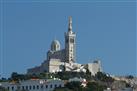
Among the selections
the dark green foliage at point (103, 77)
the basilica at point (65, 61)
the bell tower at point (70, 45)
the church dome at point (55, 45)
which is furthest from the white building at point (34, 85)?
the church dome at point (55, 45)

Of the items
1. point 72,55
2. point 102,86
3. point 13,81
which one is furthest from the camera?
point 72,55

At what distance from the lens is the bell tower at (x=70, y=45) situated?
94562 mm

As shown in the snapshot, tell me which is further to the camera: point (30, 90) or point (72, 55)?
point (72, 55)

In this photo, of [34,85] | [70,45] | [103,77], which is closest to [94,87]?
[34,85]

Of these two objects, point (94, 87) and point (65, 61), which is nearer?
point (94, 87)

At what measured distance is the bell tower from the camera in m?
94.6

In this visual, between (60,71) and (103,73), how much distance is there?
574cm

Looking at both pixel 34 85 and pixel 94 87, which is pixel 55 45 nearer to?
pixel 34 85

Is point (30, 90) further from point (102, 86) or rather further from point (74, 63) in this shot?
point (74, 63)

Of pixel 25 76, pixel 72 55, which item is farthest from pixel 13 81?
pixel 72 55

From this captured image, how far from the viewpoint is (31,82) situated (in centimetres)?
7781

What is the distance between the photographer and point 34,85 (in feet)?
254

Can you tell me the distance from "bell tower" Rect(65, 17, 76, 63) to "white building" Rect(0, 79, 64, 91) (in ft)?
53.2

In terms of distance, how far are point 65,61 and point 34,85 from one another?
17580mm
